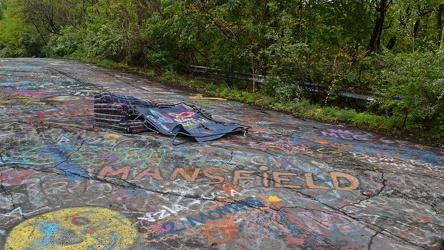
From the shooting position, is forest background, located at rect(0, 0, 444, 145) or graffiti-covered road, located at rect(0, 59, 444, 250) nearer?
graffiti-covered road, located at rect(0, 59, 444, 250)

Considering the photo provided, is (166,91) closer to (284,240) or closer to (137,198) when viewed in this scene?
(137,198)

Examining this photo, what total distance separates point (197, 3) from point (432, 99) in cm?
726

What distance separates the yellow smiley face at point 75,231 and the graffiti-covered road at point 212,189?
0.05 feet

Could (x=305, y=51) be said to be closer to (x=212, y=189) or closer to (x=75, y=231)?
(x=212, y=189)

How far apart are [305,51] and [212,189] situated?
6.71 m

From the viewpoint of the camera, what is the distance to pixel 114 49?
49.8ft

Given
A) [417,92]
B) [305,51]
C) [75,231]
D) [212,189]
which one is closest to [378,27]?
[305,51]

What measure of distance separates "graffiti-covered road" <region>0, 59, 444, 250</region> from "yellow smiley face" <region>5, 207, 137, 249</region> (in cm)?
1

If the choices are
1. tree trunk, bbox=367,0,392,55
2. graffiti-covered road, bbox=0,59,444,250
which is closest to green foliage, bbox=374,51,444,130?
graffiti-covered road, bbox=0,59,444,250

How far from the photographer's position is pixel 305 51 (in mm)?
10000

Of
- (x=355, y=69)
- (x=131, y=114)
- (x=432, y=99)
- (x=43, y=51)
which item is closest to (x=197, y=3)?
(x=355, y=69)

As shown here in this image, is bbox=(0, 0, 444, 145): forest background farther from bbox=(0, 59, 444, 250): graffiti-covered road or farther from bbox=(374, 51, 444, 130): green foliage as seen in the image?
bbox=(0, 59, 444, 250): graffiti-covered road

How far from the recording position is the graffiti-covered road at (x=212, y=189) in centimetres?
337

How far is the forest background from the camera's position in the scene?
24.7ft
